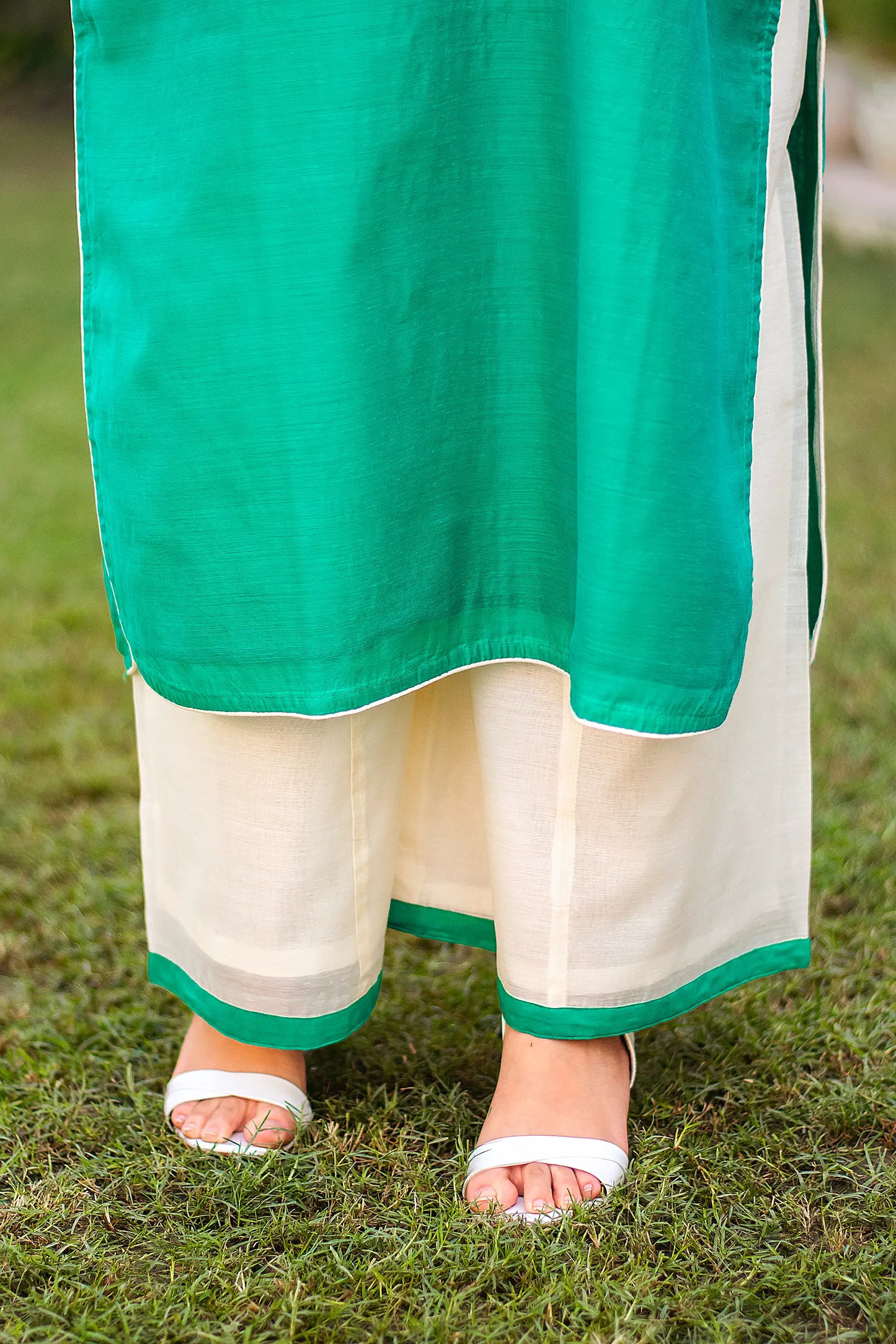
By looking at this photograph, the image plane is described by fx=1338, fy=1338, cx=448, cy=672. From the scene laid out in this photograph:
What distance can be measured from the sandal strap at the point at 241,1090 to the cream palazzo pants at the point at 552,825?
0.07 meters

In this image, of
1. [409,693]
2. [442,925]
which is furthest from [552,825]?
[442,925]

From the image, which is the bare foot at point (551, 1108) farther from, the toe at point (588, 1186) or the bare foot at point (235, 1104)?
the bare foot at point (235, 1104)

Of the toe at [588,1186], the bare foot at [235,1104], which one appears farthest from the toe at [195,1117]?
the toe at [588,1186]

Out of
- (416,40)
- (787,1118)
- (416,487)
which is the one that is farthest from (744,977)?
(416,40)

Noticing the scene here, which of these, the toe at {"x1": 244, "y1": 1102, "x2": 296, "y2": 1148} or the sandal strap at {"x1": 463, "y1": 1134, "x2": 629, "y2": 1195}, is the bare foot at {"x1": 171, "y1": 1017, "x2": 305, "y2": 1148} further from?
the sandal strap at {"x1": 463, "y1": 1134, "x2": 629, "y2": 1195}

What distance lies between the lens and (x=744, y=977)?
4.09 ft

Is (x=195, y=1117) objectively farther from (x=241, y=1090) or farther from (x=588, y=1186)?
(x=588, y=1186)

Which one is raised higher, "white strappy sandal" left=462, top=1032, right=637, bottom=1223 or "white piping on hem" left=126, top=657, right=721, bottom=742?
"white piping on hem" left=126, top=657, right=721, bottom=742

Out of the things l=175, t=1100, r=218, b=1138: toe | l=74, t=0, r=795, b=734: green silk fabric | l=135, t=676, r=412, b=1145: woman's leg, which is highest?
l=74, t=0, r=795, b=734: green silk fabric

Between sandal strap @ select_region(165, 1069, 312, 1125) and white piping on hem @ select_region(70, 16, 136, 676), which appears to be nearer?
white piping on hem @ select_region(70, 16, 136, 676)

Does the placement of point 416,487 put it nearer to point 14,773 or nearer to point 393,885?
point 393,885

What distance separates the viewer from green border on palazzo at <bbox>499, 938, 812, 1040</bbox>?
1.16m

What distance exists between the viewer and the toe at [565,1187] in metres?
1.13

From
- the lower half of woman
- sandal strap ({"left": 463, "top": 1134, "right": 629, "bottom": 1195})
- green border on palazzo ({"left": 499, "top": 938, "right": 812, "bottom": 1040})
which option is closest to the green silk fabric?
the lower half of woman
